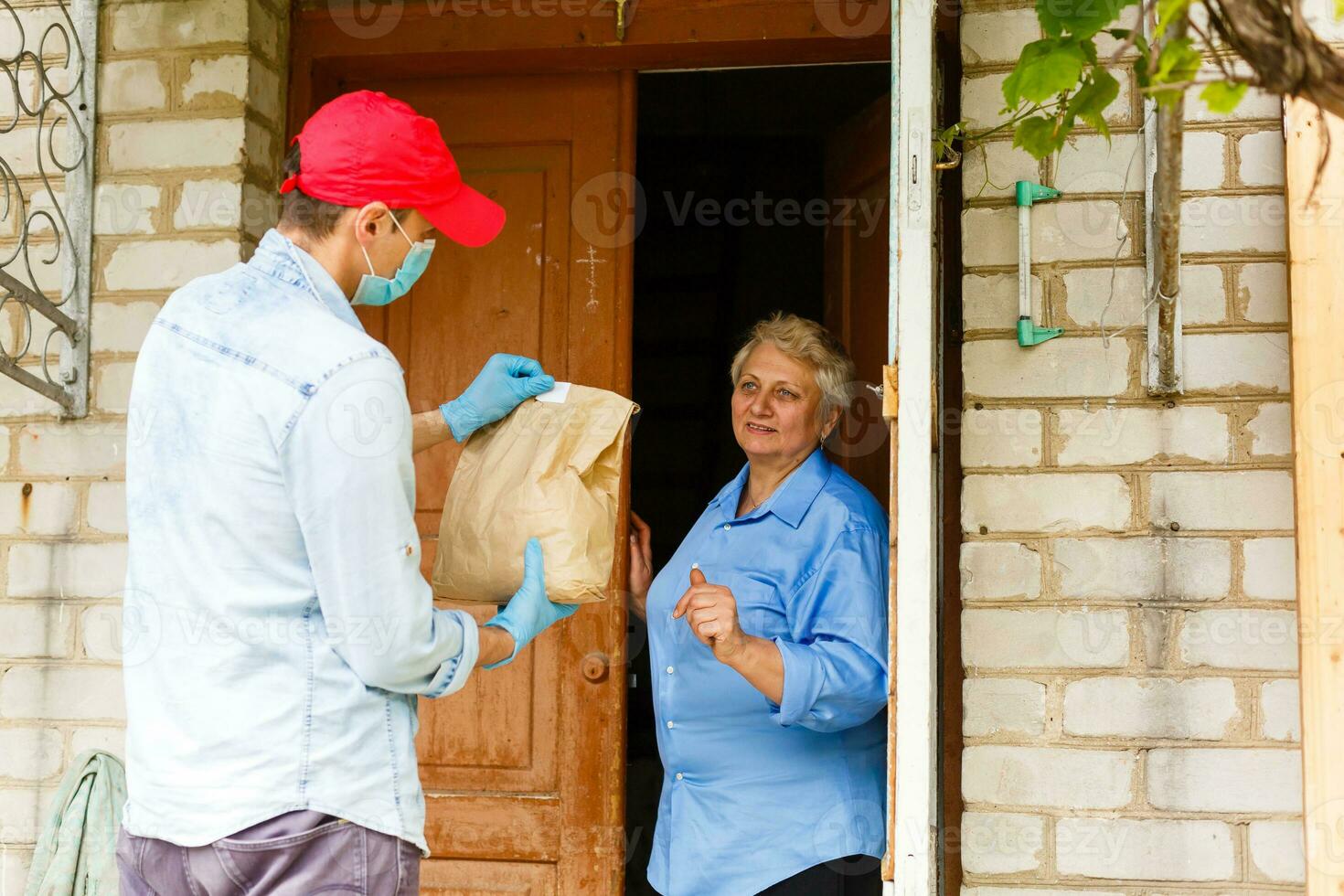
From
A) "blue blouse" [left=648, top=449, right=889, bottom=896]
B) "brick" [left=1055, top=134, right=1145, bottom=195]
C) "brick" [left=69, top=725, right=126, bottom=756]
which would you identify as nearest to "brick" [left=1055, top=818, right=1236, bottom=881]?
"blue blouse" [left=648, top=449, right=889, bottom=896]

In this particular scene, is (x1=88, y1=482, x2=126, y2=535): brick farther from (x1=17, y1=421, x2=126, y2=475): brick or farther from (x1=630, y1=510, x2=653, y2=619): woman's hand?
(x1=630, y1=510, x2=653, y2=619): woman's hand

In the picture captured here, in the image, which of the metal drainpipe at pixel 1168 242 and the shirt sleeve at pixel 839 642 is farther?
the shirt sleeve at pixel 839 642

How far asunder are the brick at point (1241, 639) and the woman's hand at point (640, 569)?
4.05 feet

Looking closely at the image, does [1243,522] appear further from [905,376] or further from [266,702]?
[266,702]

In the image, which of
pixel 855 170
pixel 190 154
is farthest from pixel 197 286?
pixel 855 170

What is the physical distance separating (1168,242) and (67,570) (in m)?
2.65

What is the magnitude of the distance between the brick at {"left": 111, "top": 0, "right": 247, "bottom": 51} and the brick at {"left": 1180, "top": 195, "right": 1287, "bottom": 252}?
7.65 feet

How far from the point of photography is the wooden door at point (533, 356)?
349cm

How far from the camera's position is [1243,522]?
287 centimetres

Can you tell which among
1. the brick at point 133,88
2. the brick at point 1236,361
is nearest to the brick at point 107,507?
the brick at point 133,88

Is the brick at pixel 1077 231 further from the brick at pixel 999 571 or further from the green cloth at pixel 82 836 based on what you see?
the green cloth at pixel 82 836

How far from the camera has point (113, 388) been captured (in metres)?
3.33

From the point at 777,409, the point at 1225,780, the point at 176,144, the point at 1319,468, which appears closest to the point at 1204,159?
the point at 1319,468

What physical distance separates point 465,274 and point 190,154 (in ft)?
2.53
